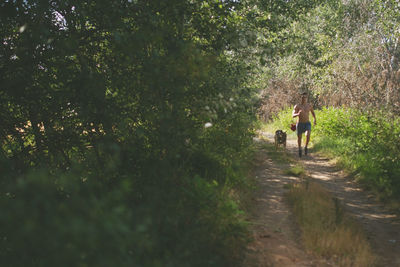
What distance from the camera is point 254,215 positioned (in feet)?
18.6

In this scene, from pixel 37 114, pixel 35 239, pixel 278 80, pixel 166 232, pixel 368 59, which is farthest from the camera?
pixel 278 80

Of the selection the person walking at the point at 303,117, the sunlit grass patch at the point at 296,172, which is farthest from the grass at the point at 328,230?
the person walking at the point at 303,117

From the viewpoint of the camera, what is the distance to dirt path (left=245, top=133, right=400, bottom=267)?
14.1ft

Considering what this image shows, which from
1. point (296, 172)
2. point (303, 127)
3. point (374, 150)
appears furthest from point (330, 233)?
point (303, 127)

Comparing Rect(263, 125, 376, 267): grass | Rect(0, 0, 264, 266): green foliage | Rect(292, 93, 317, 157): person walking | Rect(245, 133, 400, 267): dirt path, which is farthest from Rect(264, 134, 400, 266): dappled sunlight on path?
Rect(0, 0, 264, 266): green foliage

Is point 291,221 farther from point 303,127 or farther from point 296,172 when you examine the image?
point 303,127

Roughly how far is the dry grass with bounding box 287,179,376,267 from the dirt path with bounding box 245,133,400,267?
17 centimetres

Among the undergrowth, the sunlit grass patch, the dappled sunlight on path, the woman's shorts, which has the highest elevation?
the woman's shorts

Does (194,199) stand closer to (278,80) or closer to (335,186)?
(335,186)

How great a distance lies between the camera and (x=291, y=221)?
17.9 ft

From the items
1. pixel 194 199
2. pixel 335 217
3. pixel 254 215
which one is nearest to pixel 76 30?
pixel 194 199

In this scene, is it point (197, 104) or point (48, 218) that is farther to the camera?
point (197, 104)

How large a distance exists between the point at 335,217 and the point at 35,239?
490 cm

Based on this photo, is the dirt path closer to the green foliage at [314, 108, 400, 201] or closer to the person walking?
the green foliage at [314, 108, 400, 201]
